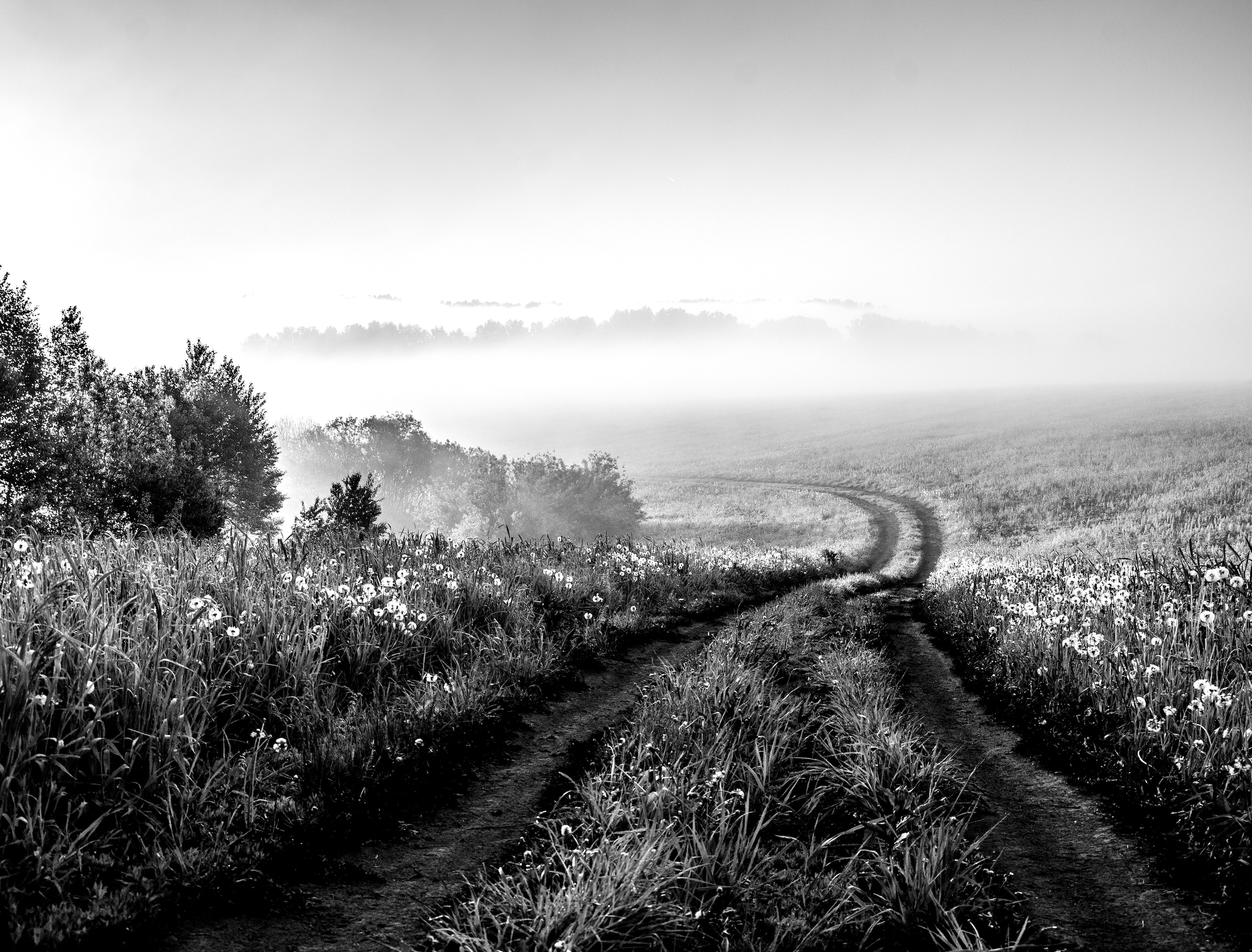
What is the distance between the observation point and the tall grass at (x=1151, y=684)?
503cm

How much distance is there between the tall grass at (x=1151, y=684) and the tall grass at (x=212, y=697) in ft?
17.2

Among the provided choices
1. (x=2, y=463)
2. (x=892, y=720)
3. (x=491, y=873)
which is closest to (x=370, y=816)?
(x=491, y=873)

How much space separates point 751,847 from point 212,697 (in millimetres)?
4258

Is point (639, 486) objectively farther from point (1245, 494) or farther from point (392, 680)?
point (392, 680)

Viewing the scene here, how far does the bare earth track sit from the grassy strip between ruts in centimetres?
26

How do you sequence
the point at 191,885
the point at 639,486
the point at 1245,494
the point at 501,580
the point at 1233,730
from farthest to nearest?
1. the point at 639,486
2. the point at 1245,494
3. the point at 501,580
4. the point at 1233,730
5. the point at 191,885

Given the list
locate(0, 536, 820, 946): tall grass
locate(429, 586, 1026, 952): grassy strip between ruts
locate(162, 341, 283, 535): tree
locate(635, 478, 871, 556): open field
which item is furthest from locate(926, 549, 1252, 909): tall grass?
locate(162, 341, 283, 535): tree

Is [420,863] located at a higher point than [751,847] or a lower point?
lower

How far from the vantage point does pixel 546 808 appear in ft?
17.7

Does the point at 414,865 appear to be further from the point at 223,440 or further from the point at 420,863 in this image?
the point at 223,440

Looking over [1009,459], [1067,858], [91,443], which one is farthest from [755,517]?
[1067,858]

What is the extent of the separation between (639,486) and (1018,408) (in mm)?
58060

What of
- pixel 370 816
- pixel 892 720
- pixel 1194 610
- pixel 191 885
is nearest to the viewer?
pixel 191 885

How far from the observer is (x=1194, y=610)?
816 cm
